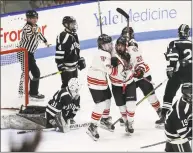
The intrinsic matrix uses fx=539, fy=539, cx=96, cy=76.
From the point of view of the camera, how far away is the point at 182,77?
394 cm

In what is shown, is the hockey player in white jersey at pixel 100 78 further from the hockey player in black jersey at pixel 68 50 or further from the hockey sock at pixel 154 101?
the hockey player in black jersey at pixel 68 50

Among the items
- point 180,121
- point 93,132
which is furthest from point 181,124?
point 93,132

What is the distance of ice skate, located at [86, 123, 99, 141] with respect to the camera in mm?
3762

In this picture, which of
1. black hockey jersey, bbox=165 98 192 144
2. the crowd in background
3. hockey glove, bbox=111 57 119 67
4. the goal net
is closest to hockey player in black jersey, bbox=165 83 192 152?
black hockey jersey, bbox=165 98 192 144

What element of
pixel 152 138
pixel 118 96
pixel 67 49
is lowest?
pixel 152 138

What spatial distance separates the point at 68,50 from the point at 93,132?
79 cm

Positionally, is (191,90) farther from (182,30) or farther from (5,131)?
(5,131)

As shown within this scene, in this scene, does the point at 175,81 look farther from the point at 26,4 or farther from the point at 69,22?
the point at 26,4

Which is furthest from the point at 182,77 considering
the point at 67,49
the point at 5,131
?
the point at 5,131

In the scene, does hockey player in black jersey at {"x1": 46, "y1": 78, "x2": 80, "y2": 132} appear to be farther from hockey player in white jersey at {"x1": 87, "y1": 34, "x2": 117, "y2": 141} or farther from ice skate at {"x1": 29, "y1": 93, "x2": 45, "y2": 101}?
ice skate at {"x1": 29, "y1": 93, "x2": 45, "y2": 101}

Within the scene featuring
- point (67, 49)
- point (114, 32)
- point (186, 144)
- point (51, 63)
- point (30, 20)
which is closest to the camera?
point (186, 144)

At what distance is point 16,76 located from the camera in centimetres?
434

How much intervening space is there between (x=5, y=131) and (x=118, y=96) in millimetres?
882

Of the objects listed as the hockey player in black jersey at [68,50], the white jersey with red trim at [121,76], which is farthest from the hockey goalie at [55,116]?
the hockey player in black jersey at [68,50]
